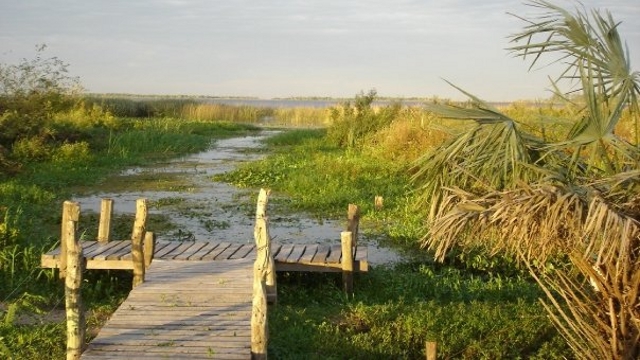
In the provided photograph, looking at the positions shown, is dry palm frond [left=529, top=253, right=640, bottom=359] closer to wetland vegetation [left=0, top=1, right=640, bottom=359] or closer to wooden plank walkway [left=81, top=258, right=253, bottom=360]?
wetland vegetation [left=0, top=1, right=640, bottom=359]

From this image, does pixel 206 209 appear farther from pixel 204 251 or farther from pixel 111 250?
pixel 111 250

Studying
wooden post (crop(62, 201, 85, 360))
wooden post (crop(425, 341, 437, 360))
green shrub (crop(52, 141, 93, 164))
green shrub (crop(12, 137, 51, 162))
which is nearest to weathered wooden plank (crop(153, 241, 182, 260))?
wooden post (crop(62, 201, 85, 360))

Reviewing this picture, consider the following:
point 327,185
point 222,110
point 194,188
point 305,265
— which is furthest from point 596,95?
point 222,110

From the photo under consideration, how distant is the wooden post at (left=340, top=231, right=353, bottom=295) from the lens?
830 cm

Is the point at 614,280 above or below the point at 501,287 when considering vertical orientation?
above

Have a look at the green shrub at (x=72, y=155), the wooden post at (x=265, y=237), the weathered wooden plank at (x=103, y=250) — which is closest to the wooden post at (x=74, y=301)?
the wooden post at (x=265, y=237)

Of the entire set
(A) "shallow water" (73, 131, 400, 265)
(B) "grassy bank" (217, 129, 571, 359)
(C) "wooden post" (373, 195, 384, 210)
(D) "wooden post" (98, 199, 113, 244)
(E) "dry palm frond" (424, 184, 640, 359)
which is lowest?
(A) "shallow water" (73, 131, 400, 265)

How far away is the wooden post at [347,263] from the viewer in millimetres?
8305

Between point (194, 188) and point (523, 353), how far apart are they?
11607mm

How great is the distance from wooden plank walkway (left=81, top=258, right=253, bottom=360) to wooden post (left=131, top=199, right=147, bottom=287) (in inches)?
6.1

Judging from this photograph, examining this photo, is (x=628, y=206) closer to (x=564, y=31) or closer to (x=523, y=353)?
(x=564, y=31)

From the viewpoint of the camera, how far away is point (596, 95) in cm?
511

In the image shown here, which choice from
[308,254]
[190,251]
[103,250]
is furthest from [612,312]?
[103,250]

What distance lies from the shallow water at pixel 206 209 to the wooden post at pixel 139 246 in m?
3.02
